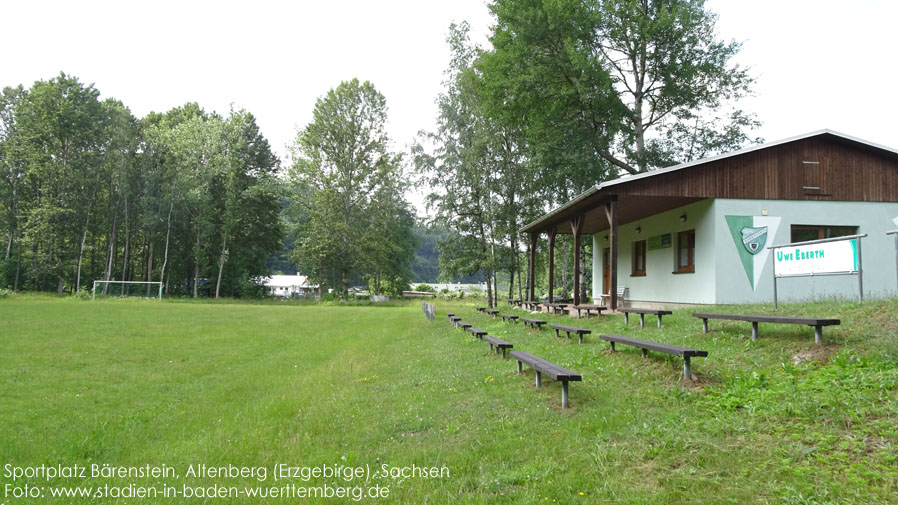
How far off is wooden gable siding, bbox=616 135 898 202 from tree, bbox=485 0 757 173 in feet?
28.9

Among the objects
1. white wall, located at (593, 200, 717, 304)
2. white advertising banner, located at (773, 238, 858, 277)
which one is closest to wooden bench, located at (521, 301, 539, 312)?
white wall, located at (593, 200, 717, 304)

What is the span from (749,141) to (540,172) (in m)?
9.82

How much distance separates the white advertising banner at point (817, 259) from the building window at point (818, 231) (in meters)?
6.36

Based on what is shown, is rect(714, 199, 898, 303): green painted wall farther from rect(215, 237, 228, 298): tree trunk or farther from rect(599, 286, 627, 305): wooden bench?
rect(215, 237, 228, 298): tree trunk

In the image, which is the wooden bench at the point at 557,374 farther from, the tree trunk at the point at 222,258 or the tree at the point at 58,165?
the tree at the point at 58,165

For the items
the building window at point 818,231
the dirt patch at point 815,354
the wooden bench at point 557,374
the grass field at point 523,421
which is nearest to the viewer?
the grass field at point 523,421

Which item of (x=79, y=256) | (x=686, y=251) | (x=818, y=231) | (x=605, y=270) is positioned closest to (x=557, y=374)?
(x=686, y=251)

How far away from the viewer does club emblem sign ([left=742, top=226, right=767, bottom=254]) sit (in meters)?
13.9

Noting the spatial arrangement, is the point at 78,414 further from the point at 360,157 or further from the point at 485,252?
the point at 360,157

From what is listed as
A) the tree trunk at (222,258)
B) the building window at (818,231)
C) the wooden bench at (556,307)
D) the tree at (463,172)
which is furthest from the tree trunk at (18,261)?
the building window at (818,231)

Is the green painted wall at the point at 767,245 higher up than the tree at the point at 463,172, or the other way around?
the tree at the point at 463,172

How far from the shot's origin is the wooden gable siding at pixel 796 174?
45.3ft

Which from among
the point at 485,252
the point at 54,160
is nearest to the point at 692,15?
the point at 485,252

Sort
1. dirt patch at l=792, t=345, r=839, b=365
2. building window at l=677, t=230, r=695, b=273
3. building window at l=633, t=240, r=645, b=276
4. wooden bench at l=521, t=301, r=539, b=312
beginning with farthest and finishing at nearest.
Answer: wooden bench at l=521, t=301, r=539, b=312
building window at l=633, t=240, r=645, b=276
building window at l=677, t=230, r=695, b=273
dirt patch at l=792, t=345, r=839, b=365
